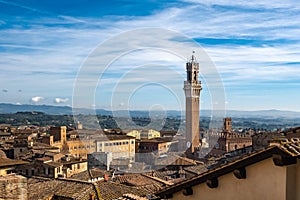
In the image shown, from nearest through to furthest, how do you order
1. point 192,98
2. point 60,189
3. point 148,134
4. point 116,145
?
point 60,189, point 116,145, point 192,98, point 148,134

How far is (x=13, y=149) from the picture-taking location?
1892 inches

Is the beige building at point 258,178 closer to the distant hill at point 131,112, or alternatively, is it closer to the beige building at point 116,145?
the distant hill at point 131,112

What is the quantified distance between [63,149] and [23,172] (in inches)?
938

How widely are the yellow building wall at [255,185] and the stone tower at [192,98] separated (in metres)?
55.5

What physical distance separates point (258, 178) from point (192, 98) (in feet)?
193

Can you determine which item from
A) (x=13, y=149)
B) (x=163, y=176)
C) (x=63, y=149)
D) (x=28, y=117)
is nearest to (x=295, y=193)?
(x=163, y=176)

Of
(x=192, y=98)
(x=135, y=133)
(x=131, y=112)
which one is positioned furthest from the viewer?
(x=135, y=133)

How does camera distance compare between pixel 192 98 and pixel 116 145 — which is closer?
pixel 116 145

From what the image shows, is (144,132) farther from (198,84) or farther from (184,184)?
(184,184)

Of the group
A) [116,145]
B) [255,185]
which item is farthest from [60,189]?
[116,145]

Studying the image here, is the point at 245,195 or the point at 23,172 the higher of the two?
the point at 245,195

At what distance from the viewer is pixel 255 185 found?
14.7ft

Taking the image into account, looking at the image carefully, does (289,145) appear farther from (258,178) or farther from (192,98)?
(192,98)

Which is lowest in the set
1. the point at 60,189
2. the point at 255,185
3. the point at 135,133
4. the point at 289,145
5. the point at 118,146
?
the point at 118,146
